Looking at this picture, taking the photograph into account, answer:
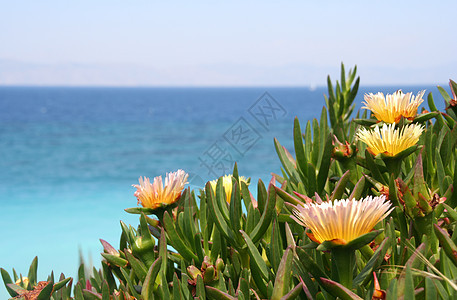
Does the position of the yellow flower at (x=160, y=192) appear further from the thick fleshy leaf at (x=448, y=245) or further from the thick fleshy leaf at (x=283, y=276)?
the thick fleshy leaf at (x=448, y=245)

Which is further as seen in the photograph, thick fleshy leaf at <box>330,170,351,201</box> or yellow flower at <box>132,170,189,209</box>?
yellow flower at <box>132,170,189,209</box>

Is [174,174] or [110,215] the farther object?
[110,215]

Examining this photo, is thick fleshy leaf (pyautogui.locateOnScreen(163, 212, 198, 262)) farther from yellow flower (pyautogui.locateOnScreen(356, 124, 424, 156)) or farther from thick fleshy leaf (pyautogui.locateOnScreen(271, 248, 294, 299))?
yellow flower (pyautogui.locateOnScreen(356, 124, 424, 156))

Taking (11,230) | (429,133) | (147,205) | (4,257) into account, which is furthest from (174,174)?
(11,230)

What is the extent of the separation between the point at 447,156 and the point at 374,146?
0.57ft

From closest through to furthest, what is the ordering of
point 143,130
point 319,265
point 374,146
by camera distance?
1. point 319,265
2. point 374,146
3. point 143,130

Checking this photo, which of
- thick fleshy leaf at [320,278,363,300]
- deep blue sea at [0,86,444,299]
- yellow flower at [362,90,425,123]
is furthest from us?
deep blue sea at [0,86,444,299]

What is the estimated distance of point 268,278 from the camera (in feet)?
2.55

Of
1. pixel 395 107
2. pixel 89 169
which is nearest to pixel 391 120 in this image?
pixel 395 107

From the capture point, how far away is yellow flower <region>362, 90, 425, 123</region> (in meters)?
1.03

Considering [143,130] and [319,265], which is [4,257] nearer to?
[319,265]

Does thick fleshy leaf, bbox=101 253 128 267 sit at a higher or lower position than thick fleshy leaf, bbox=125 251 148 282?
lower

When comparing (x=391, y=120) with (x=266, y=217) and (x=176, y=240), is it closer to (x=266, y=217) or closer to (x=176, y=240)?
(x=266, y=217)

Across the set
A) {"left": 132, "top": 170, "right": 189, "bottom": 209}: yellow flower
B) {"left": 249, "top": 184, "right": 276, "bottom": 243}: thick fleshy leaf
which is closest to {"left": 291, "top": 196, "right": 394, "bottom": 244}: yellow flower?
{"left": 249, "top": 184, "right": 276, "bottom": 243}: thick fleshy leaf
